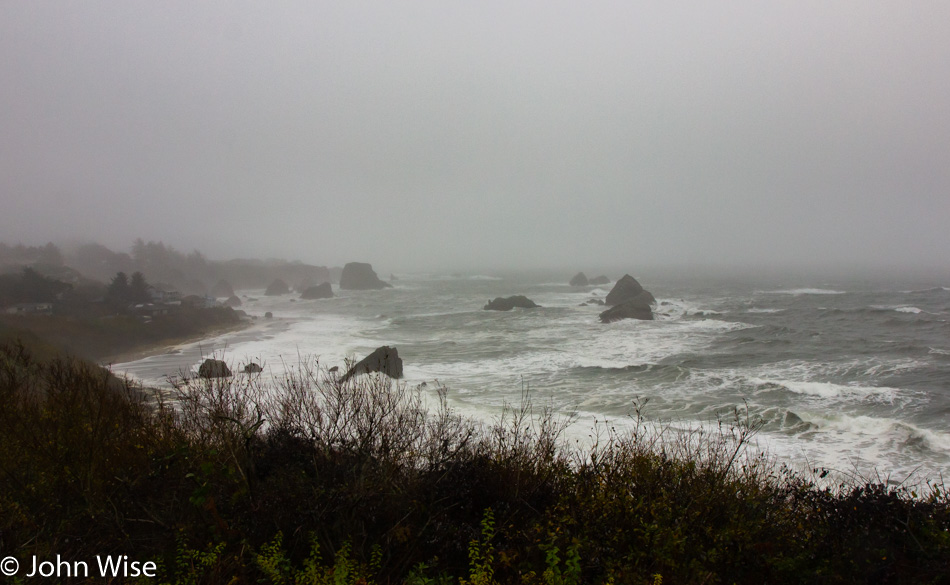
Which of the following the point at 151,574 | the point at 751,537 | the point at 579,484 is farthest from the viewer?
the point at 579,484

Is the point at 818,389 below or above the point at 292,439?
below

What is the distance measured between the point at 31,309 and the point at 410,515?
138 feet

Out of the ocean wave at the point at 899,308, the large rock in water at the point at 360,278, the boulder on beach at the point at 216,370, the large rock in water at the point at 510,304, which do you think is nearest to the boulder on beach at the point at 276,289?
the large rock in water at the point at 360,278

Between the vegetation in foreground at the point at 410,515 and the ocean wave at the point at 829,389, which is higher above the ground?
the vegetation in foreground at the point at 410,515

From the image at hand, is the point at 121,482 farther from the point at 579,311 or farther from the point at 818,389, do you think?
the point at 579,311

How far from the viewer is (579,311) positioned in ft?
159

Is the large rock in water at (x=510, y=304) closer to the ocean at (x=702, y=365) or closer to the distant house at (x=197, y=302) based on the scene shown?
the ocean at (x=702, y=365)

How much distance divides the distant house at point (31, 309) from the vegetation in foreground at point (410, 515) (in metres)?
34.4

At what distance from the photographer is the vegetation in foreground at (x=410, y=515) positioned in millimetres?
4676

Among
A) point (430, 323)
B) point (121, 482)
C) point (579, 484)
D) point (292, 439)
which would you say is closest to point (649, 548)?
point (579, 484)

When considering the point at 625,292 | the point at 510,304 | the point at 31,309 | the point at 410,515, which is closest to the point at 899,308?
the point at 625,292

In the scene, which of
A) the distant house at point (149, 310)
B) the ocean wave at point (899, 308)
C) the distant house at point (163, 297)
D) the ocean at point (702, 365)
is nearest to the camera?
the ocean at point (702, 365)

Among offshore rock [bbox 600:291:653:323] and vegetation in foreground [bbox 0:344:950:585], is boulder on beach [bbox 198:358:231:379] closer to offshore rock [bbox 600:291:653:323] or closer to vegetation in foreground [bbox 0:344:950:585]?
vegetation in foreground [bbox 0:344:950:585]

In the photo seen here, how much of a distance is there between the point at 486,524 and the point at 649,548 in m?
1.90
